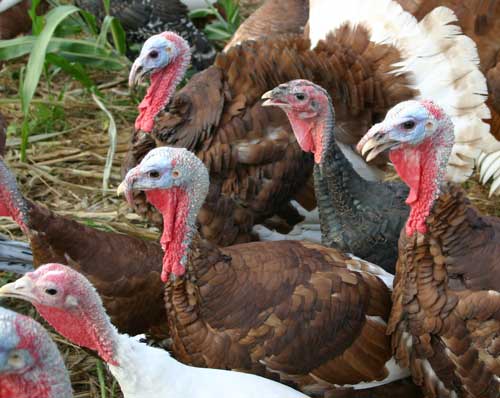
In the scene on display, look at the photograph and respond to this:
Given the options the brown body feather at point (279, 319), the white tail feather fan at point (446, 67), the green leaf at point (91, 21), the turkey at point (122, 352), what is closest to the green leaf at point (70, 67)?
the green leaf at point (91, 21)

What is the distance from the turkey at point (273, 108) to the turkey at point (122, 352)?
970 mm

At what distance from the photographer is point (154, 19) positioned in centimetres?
468

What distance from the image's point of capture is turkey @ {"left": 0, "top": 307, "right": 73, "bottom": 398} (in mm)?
1827

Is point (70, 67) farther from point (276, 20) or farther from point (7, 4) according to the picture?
point (276, 20)

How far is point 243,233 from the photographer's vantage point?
3189 millimetres

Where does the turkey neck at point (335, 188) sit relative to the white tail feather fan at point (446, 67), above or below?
below

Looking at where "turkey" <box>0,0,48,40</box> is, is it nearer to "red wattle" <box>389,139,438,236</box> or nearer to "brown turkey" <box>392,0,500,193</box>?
"brown turkey" <box>392,0,500,193</box>

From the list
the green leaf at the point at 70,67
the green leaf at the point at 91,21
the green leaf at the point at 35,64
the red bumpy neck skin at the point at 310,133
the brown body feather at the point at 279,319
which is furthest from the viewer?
the green leaf at the point at 91,21

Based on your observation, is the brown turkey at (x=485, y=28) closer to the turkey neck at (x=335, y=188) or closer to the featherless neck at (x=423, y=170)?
the turkey neck at (x=335, y=188)

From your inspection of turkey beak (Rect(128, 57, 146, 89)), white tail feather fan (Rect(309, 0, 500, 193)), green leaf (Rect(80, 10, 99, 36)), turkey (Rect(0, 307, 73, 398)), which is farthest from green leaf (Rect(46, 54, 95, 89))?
turkey (Rect(0, 307, 73, 398))

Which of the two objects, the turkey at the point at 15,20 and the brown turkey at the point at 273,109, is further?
the turkey at the point at 15,20

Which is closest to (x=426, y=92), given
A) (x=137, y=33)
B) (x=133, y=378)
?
(x=133, y=378)

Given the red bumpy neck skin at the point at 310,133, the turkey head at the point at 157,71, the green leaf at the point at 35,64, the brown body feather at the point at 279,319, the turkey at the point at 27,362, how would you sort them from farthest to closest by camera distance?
the green leaf at the point at 35,64
the turkey head at the point at 157,71
the red bumpy neck skin at the point at 310,133
the brown body feather at the point at 279,319
the turkey at the point at 27,362

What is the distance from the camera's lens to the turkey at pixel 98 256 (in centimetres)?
280
